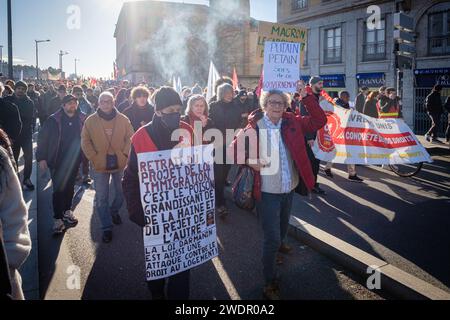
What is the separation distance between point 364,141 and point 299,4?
21.9 metres

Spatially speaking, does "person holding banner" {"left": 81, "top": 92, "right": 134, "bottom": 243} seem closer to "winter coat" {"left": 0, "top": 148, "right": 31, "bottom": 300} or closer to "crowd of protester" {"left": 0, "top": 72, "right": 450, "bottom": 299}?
"crowd of protester" {"left": 0, "top": 72, "right": 450, "bottom": 299}

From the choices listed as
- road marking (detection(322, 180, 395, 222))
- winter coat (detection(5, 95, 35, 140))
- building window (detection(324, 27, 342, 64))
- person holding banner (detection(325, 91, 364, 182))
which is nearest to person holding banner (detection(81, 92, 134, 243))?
winter coat (detection(5, 95, 35, 140))

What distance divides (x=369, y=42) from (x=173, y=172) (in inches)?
894

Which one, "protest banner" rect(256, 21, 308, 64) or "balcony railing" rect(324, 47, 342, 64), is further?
"balcony railing" rect(324, 47, 342, 64)

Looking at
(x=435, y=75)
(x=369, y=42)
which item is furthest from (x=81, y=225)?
(x=369, y=42)

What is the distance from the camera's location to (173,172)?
331cm

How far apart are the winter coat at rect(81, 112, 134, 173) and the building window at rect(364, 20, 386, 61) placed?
20.6 meters

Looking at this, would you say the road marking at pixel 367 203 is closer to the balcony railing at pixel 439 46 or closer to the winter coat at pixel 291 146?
the winter coat at pixel 291 146

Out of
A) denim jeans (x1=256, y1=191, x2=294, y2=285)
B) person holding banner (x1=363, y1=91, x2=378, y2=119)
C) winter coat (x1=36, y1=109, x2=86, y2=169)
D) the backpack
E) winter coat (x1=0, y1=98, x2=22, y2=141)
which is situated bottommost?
denim jeans (x1=256, y1=191, x2=294, y2=285)

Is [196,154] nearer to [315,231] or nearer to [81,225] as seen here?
[315,231]

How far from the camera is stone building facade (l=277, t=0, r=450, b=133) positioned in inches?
771

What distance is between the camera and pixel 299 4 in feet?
89.7

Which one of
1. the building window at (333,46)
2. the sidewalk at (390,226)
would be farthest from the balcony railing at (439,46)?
the sidewalk at (390,226)

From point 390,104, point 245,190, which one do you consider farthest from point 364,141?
point 245,190
